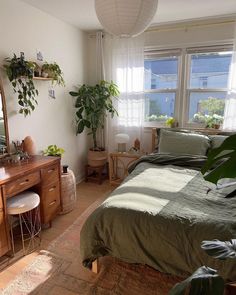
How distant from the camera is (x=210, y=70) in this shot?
334 centimetres

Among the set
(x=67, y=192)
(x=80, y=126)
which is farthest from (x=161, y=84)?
(x=67, y=192)

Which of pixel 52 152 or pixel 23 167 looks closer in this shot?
pixel 23 167

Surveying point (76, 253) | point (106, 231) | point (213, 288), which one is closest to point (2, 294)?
point (76, 253)

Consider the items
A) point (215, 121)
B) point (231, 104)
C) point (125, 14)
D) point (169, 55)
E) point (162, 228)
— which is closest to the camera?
point (125, 14)

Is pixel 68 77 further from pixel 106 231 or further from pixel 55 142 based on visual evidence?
pixel 106 231

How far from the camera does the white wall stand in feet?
7.97

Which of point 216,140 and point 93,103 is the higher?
point 93,103

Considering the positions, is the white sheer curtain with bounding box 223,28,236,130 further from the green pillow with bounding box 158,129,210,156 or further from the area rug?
the area rug

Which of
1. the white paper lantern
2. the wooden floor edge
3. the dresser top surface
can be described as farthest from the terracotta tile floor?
the white paper lantern

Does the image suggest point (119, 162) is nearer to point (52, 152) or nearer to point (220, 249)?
point (52, 152)

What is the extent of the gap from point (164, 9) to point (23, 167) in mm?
2370

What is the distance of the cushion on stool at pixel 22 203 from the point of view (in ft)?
6.57

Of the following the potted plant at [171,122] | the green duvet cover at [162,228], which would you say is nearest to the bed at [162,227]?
the green duvet cover at [162,228]

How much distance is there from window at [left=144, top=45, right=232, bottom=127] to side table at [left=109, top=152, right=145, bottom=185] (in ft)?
2.32
